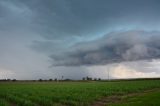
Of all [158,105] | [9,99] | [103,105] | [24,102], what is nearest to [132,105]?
[158,105]

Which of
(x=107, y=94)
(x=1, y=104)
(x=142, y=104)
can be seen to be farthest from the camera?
(x=107, y=94)

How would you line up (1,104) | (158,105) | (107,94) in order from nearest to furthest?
(158,105), (1,104), (107,94)

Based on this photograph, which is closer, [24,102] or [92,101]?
[24,102]

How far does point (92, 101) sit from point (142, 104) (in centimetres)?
1082

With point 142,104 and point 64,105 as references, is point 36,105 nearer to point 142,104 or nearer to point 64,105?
point 64,105

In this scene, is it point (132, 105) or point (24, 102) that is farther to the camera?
point (24, 102)

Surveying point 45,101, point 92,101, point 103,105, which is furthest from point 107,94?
point 45,101

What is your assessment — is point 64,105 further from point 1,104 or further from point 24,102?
point 1,104

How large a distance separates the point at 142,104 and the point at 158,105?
205 cm

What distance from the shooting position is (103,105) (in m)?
33.4

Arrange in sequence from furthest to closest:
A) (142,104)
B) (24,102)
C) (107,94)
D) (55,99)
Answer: (107,94)
(55,99)
(24,102)
(142,104)

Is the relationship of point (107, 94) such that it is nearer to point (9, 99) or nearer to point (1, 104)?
point (9, 99)

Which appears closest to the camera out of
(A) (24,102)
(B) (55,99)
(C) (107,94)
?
(A) (24,102)

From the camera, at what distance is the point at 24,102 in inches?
1289
